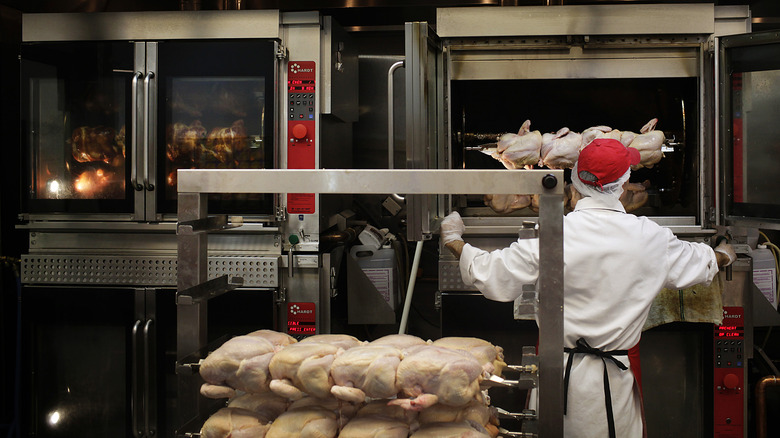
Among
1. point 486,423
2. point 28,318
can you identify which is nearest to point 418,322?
point 28,318

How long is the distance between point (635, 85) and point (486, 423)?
90.8 inches

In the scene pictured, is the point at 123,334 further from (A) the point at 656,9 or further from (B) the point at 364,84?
(A) the point at 656,9

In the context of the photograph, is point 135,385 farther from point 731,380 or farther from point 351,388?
point 731,380

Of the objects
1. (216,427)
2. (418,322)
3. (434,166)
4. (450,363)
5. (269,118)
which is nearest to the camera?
(450,363)

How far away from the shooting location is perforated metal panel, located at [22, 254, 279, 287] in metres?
3.15

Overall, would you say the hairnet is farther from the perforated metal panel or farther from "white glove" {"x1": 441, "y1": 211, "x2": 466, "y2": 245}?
the perforated metal panel

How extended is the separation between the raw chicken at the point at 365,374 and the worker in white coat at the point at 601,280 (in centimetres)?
84

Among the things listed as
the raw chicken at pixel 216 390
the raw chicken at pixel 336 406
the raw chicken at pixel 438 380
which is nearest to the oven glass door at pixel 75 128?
the raw chicken at pixel 216 390

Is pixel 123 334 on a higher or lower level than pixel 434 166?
lower

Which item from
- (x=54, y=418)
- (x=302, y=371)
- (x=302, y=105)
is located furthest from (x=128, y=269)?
(x=302, y=371)

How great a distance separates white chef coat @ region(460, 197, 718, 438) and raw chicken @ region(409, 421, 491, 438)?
2.63 ft

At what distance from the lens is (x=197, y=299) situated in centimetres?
154

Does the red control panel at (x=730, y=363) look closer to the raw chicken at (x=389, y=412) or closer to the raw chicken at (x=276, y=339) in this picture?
the raw chicken at (x=389, y=412)

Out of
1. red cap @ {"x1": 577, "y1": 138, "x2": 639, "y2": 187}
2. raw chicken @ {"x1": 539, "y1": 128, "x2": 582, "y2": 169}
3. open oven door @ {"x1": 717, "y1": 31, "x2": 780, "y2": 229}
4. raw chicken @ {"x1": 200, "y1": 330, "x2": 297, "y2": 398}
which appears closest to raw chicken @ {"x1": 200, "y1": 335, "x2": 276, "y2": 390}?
raw chicken @ {"x1": 200, "y1": 330, "x2": 297, "y2": 398}
